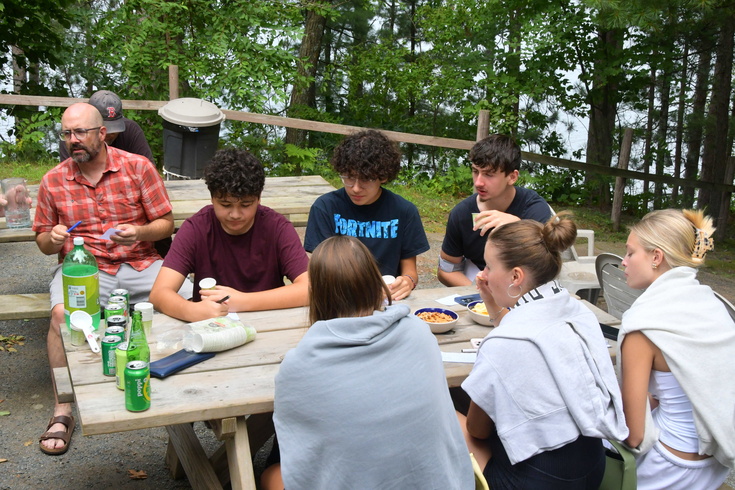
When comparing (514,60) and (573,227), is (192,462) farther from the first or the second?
(514,60)

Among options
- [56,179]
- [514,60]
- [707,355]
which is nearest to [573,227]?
[707,355]

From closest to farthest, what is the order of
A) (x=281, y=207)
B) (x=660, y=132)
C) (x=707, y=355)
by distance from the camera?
(x=707, y=355) < (x=281, y=207) < (x=660, y=132)

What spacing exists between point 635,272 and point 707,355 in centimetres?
37

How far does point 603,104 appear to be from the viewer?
9969 mm

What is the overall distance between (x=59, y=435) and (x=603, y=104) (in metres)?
9.00

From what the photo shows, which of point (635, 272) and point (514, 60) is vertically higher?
point (514, 60)

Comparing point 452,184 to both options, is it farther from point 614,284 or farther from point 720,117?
point 614,284

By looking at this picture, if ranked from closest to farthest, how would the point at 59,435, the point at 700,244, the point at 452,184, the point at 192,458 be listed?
the point at 700,244 < the point at 192,458 < the point at 59,435 < the point at 452,184

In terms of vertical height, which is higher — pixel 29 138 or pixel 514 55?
pixel 514 55

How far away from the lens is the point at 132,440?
10.2ft

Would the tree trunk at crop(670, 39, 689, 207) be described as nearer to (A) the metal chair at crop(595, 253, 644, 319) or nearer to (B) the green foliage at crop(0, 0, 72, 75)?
(A) the metal chair at crop(595, 253, 644, 319)

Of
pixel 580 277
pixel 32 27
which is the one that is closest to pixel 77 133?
pixel 580 277

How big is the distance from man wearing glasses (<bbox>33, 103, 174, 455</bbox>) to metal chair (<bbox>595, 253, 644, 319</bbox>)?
7.42ft

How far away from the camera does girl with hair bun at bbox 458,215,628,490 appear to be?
1774 millimetres
